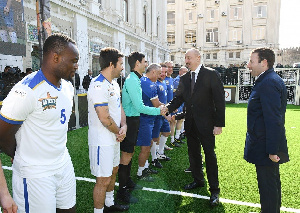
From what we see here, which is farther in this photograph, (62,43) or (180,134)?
(180,134)

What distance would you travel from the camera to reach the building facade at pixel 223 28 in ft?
142

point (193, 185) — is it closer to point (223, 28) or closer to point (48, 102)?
point (48, 102)

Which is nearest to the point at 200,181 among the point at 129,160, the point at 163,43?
the point at 129,160

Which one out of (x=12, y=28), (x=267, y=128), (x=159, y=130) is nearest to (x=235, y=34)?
(x=12, y=28)

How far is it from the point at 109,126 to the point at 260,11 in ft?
159

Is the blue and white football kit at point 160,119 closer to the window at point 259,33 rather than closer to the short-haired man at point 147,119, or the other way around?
the short-haired man at point 147,119

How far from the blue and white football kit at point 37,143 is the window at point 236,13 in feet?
159

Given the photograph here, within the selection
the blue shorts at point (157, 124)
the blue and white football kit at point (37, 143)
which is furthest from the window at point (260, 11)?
the blue and white football kit at point (37, 143)

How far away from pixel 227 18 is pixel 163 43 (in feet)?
50.2

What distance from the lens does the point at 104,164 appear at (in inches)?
122

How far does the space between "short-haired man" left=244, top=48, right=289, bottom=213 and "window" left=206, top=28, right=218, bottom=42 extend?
4617 centimetres

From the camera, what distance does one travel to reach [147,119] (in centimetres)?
455

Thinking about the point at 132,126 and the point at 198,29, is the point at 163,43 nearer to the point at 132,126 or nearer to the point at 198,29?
the point at 198,29

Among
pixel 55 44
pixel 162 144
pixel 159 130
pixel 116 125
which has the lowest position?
pixel 162 144
